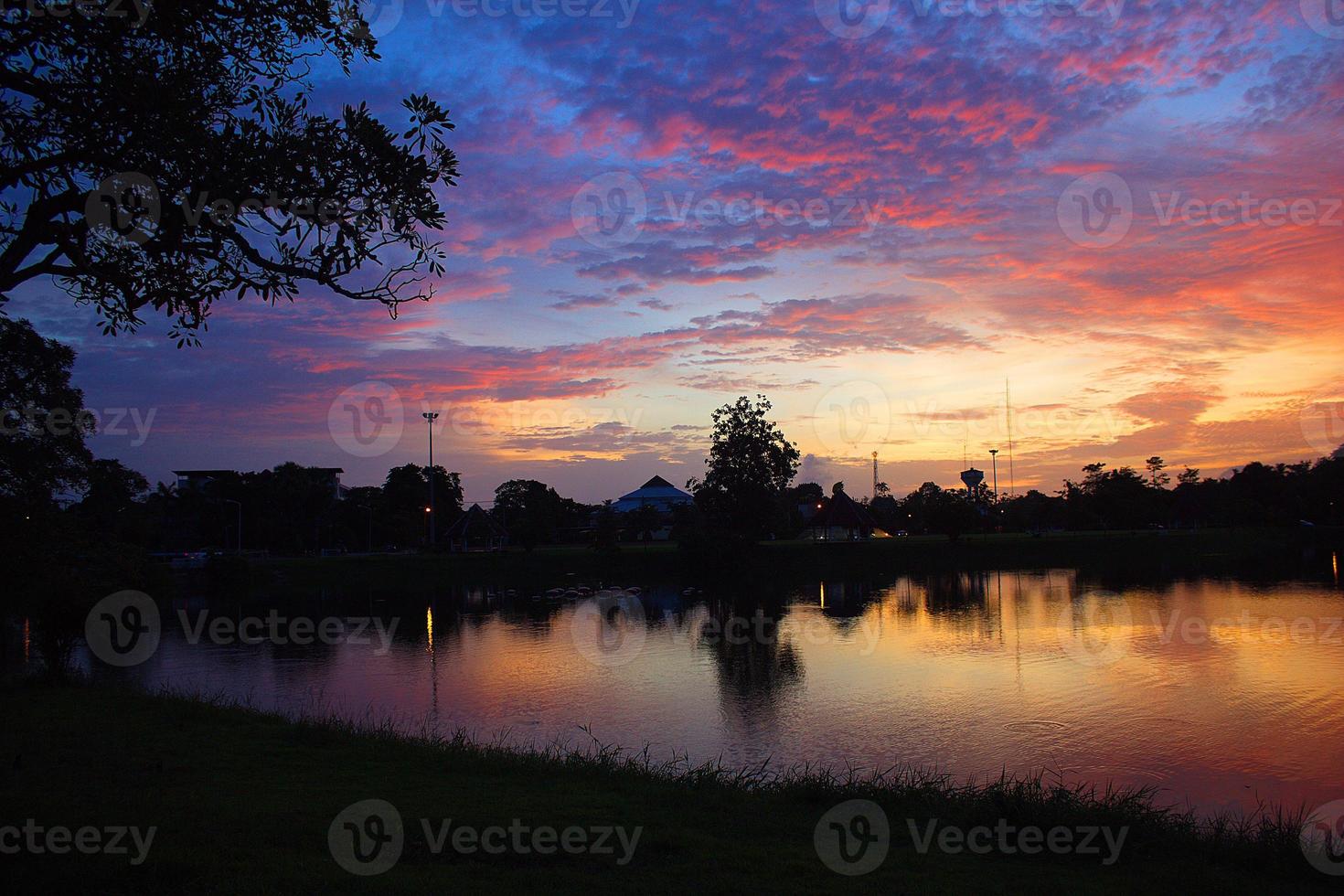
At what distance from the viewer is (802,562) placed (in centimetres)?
6862

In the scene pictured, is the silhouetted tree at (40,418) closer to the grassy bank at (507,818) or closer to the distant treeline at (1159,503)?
the grassy bank at (507,818)

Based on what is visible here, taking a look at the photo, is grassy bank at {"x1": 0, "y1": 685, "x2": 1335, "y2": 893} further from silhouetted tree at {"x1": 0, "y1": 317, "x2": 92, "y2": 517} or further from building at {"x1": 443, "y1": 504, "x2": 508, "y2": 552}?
building at {"x1": 443, "y1": 504, "x2": 508, "y2": 552}

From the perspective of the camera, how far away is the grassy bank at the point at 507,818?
6945mm

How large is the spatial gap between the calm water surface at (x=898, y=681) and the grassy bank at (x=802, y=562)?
17227mm

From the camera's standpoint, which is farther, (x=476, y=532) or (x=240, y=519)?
(x=476, y=532)

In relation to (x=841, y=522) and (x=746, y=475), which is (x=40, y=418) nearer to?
(x=746, y=475)

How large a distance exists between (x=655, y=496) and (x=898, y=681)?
11253 cm

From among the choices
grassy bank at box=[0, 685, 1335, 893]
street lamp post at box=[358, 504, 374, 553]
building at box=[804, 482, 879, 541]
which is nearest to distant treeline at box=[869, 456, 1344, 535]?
building at box=[804, 482, 879, 541]

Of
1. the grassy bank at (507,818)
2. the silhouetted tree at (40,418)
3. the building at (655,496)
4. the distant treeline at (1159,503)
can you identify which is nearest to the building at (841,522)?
the distant treeline at (1159,503)

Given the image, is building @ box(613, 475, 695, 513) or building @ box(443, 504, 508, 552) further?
building @ box(613, 475, 695, 513)

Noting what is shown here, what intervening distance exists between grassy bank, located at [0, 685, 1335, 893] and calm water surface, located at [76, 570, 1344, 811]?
390 cm

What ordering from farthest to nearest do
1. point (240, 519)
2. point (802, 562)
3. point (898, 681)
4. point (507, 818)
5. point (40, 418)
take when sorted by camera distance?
1. point (240, 519)
2. point (802, 562)
3. point (40, 418)
4. point (898, 681)
5. point (507, 818)

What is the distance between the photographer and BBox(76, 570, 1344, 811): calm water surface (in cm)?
1592

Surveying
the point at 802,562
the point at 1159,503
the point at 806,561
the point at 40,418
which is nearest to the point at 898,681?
the point at 40,418
